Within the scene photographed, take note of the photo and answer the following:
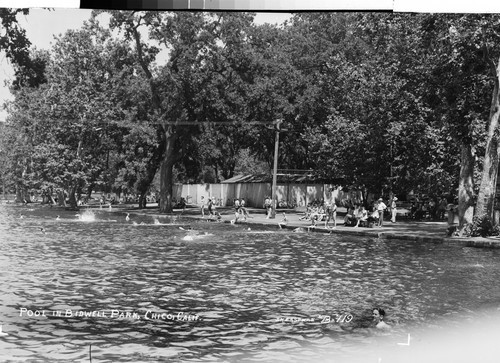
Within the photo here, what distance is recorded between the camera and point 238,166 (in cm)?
919

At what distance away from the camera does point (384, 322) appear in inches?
244

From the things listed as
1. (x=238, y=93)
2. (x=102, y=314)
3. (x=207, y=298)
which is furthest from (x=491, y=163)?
(x=102, y=314)

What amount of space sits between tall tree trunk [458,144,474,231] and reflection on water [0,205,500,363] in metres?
2.23

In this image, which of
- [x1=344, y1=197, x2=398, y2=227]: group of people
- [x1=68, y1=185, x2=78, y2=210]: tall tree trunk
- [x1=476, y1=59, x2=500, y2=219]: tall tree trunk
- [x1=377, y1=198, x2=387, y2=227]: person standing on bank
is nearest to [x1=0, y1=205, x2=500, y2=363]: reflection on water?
[x1=68, y1=185, x2=78, y2=210]: tall tree trunk

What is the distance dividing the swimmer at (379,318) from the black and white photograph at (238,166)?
0.11 feet

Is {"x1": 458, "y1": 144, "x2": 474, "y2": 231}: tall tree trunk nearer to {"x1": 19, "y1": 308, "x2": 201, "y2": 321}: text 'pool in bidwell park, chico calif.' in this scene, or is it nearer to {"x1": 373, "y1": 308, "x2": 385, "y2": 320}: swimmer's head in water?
{"x1": 373, "y1": 308, "x2": 385, "y2": 320}: swimmer's head in water

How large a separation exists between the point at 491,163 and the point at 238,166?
5173mm

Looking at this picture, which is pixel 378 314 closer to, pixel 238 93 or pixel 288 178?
pixel 288 178

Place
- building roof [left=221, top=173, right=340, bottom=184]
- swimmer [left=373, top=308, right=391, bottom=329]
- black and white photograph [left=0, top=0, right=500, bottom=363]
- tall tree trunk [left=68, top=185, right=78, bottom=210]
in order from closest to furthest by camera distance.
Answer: black and white photograph [left=0, top=0, right=500, bottom=363] → swimmer [left=373, top=308, right=391, bottom=329] → building roof [left=221, top=173, right=340, bottom=184] → tall tree trunk [left=68, top=185, right=78, bottom=210]

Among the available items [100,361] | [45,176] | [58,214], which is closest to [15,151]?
[45,176]

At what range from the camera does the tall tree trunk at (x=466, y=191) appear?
1400 centimetres

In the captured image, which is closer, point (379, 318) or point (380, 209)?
point (379, 318)

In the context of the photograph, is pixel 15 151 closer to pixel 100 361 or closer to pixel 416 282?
pixel 100 361

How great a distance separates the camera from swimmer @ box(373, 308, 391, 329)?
6074 mm
